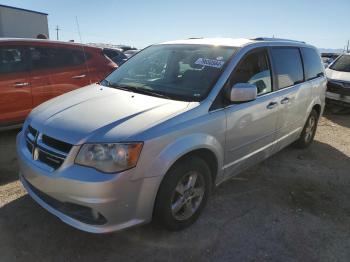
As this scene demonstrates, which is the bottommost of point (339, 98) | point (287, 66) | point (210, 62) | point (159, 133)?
point (339, 98)

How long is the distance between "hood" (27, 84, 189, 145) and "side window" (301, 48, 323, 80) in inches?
111

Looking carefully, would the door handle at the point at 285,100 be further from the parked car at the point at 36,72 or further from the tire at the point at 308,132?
the parked car at the point at 36,72

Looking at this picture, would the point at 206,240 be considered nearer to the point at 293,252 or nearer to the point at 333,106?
the point at 293,252

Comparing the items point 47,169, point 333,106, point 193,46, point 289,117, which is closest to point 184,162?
point 47,169

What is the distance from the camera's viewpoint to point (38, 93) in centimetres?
566

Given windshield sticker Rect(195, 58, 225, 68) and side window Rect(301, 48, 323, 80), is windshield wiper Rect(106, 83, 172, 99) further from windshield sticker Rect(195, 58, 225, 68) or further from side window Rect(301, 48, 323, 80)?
side window Rect(301, 48, 323, 80)

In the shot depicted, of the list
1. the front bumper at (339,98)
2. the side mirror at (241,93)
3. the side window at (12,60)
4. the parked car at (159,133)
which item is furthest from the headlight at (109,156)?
the front bumper at (339,98)

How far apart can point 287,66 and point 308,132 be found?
1.62 m

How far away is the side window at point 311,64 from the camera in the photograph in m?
5.21

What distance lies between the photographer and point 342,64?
9.88 meters

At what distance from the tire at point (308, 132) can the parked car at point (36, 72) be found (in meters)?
3.61

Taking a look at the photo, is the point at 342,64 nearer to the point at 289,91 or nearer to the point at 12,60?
the point at 289,91

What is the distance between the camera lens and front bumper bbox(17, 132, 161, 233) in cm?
258

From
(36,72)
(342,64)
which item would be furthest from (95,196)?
(342,64)
